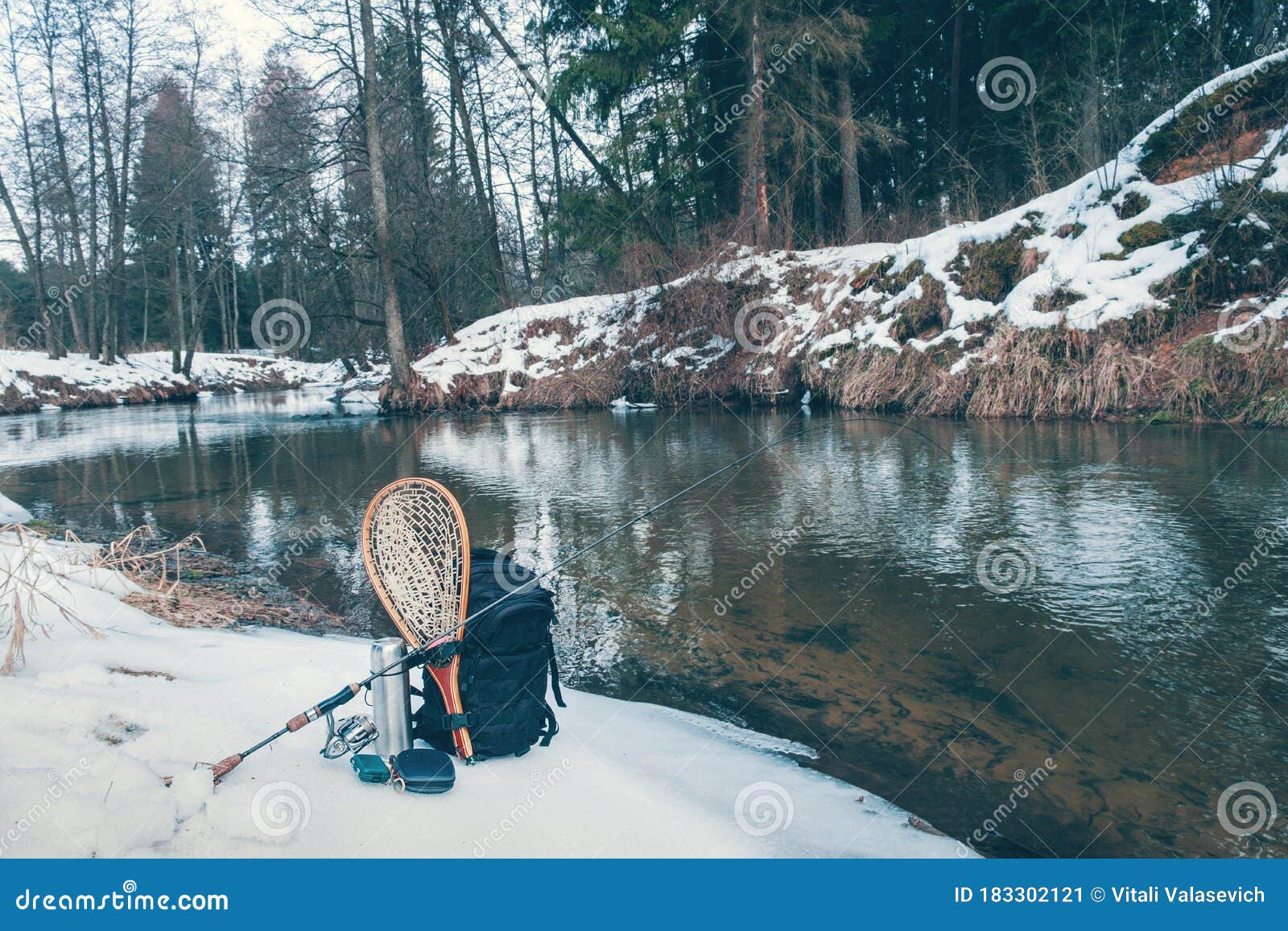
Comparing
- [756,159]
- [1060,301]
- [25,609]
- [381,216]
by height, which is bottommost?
[25,609]

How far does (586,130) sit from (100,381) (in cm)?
1689

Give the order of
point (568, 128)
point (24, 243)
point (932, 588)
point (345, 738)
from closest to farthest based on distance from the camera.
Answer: point (345, 738), point (932, 588), point (568, 128), point (24, 243)

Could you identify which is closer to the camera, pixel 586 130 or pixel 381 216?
pixel 381 216

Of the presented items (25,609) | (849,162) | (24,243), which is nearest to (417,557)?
(25,609)

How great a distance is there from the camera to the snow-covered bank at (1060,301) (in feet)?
31.2

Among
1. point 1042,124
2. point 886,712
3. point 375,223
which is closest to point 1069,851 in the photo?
point 886,712

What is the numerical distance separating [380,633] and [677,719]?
1.89 meters

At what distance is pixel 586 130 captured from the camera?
20797 millimetres

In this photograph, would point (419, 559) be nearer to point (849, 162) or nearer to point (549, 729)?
point (549, 729)

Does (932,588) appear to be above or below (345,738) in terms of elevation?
below

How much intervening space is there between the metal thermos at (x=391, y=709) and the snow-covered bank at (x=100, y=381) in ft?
81.1

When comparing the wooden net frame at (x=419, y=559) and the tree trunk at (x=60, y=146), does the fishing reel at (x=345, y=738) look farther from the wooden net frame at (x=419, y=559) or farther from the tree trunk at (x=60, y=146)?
the tree trunk at (x=60, y=146)

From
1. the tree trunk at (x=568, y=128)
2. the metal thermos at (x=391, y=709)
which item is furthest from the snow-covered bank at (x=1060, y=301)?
the metal thermos at (x=391, y=709)

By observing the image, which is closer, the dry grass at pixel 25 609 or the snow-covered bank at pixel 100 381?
the dry grass at pixel 25 609
